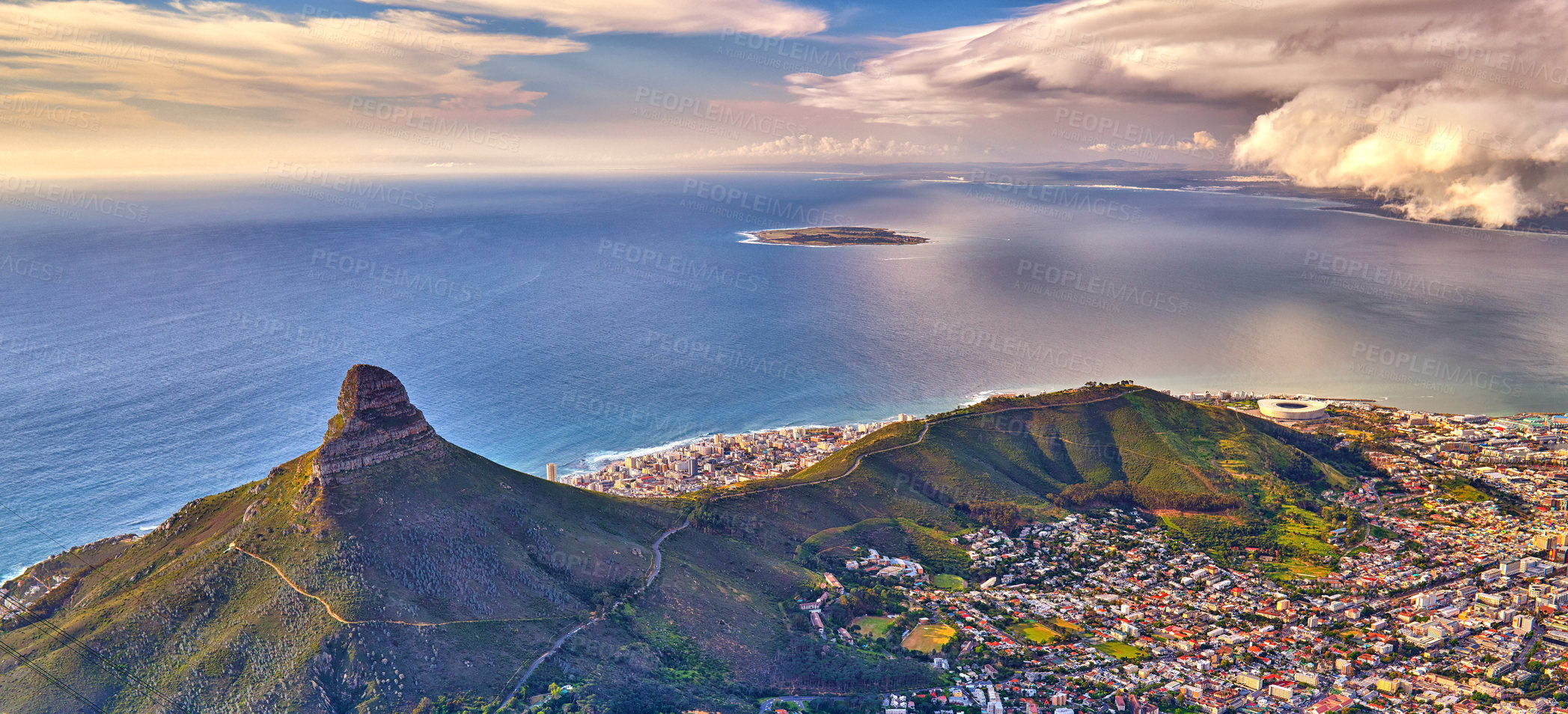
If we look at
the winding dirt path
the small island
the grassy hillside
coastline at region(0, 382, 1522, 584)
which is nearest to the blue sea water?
coastline at region(0, 382, 1522, 584)

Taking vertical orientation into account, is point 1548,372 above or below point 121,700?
above

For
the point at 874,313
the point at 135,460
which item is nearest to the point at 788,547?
the point at 135,460

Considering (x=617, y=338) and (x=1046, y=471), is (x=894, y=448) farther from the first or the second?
(x=617, y=338)

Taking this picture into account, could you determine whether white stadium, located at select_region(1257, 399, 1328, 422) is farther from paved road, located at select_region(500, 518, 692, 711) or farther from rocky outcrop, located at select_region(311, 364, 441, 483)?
rocky outcrop, located at select_region(311, 364, 441, 483)

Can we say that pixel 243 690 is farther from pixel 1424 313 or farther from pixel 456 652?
pixel 1424 313

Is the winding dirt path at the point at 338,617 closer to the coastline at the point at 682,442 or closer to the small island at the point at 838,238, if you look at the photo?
the coastline at the point at 682,442

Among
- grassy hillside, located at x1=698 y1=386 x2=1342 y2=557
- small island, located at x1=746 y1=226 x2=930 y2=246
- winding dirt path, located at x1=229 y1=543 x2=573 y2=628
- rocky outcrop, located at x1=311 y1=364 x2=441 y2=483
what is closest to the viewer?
winding dirt path, located at x1=229 y1=543 x2=573 y2=628

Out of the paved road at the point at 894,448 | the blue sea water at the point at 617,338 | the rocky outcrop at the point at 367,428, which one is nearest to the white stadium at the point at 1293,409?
the blue sea water at the point at 617,338

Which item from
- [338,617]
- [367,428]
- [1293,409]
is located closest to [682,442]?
[367,428]
